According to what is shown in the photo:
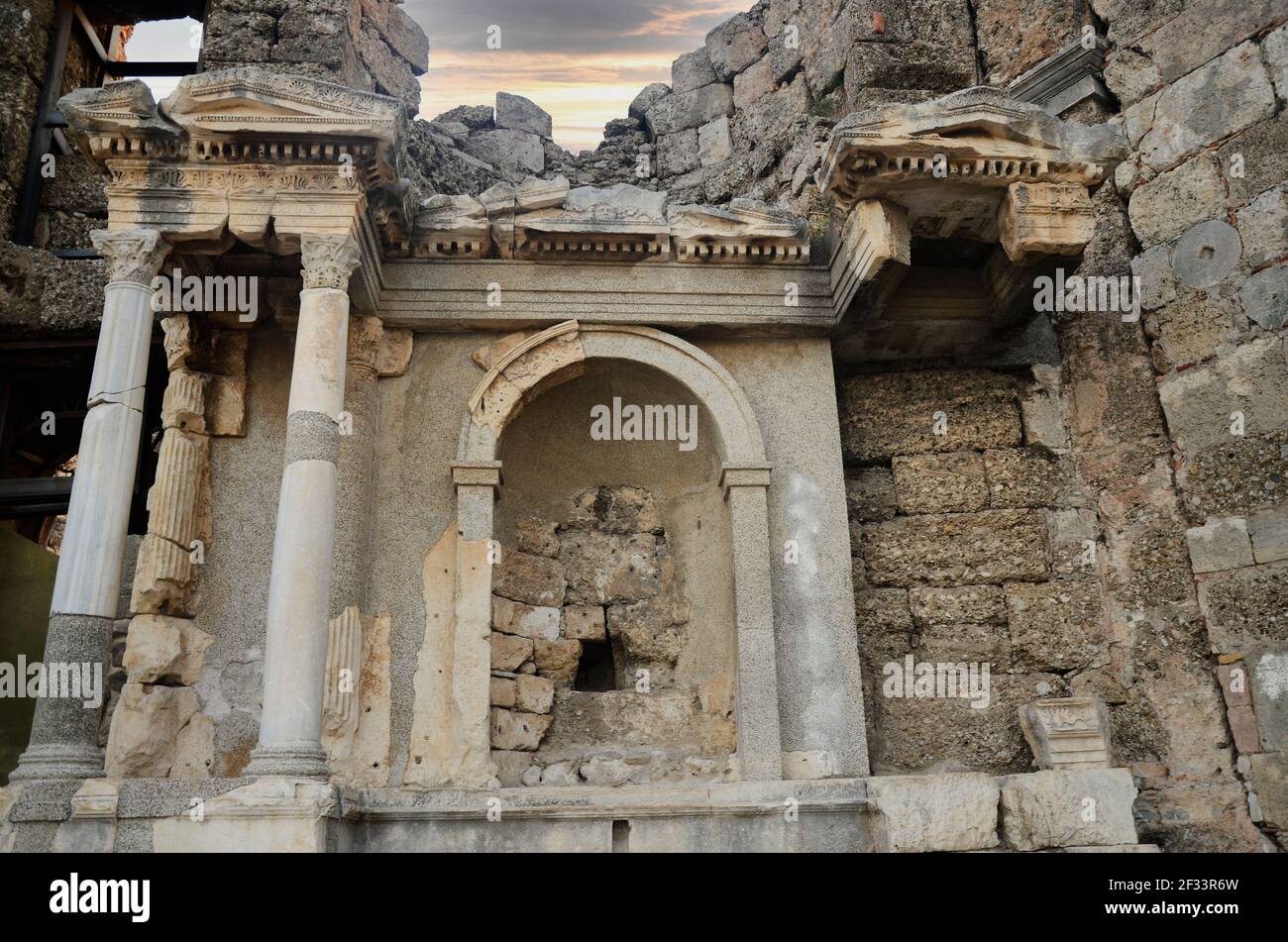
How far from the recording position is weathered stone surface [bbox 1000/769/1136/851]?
5945mm

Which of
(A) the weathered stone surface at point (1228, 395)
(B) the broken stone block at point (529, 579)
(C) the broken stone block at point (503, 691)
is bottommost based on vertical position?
(C) the broken stone block at point (503, 691)

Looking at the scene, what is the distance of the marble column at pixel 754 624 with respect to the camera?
671cm

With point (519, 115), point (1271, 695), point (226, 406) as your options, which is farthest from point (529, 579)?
point (519, 115)

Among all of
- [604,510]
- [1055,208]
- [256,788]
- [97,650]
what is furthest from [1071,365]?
[97,650]

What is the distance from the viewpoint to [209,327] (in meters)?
7.43

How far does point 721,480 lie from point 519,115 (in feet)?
18.2

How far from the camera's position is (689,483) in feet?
26.2

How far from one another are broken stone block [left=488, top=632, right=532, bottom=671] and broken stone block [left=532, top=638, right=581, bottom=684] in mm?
80

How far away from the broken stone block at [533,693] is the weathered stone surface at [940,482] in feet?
9.32

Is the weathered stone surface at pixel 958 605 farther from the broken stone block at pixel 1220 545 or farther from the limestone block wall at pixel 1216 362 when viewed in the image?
the broken stone block at pixel 1220 545

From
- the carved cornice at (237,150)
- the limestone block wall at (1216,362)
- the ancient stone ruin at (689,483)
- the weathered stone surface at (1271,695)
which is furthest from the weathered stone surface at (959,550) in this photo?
the carved cornice at (237,150)

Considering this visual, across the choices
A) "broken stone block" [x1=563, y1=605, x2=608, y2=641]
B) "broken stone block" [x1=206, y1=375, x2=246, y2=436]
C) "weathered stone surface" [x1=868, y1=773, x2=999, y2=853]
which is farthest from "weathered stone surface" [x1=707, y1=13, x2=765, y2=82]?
"weathered stone surface" [x1=868, y1=773, x2=999, y2=853]

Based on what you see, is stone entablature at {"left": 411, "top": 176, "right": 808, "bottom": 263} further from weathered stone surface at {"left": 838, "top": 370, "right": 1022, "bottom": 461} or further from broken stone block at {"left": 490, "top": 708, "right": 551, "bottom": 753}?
broken stone block at {"left": 490, "top": 708, "right": 551, "bottom": 753}
